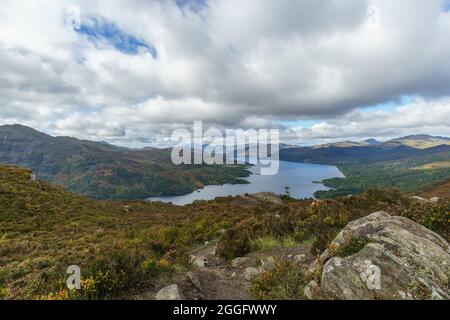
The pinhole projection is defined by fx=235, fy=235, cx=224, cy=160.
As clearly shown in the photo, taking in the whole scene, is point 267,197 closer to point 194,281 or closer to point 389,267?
point 194,281

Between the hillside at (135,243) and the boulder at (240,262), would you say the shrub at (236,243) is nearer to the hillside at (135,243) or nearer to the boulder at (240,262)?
the hillside at (135,243)

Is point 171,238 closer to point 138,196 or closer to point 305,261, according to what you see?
point 305,261

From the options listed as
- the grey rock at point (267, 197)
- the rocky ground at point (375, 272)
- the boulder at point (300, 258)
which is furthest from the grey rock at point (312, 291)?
the grey rock at point (267, 197)

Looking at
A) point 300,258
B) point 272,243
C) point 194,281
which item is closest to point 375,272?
point 300,258
